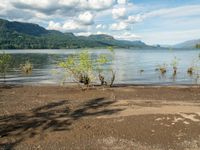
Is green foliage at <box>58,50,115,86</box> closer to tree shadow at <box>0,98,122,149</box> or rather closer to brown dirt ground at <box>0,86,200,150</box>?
brown dirt ground at <box>0,86,200,150</box>

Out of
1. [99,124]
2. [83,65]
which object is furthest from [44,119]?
[83,65]

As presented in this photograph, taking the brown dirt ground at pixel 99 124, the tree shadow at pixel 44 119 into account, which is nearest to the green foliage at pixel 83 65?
the brown dirt ground at pixel 99 124

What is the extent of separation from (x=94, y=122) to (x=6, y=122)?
12.9 feet

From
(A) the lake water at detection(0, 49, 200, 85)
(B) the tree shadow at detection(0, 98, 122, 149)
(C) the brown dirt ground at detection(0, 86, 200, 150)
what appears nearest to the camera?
(C) the brown dirt ground at detection(0, 86, 200, 150)

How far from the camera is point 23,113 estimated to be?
1678 cm

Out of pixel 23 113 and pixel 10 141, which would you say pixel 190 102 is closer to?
pixel 23 113

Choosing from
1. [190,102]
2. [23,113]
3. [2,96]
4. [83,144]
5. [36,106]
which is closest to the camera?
[83,144]

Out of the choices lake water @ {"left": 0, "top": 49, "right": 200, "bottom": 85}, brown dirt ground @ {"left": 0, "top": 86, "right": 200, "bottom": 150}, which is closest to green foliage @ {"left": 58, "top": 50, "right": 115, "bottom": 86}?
lake water @ {"left": 0, "top": 49, "right": 200, "bottom": 85}

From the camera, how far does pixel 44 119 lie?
15.4m

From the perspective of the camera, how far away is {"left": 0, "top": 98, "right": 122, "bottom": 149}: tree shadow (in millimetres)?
13336

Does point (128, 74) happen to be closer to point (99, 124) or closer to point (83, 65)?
point (83, 65)

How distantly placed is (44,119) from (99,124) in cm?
264

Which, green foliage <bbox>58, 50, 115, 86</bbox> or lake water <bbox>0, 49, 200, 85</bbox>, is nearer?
green foliage <bbox>58, 50, 115, 86</bbox>

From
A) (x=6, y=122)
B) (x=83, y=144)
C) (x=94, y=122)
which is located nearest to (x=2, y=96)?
(x=6, y=122)
